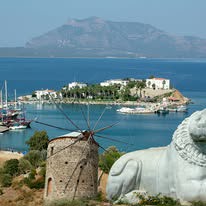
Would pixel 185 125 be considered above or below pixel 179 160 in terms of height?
above

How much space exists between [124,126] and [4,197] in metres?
39.0

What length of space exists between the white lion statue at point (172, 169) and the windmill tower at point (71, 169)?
166 cm

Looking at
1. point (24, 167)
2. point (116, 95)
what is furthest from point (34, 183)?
point (116, 95)

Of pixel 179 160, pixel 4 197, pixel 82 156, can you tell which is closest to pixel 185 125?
pixel 179 160

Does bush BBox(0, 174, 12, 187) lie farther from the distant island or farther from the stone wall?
the distant island

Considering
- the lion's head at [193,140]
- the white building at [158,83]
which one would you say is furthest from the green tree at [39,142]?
the white building at [158,83]

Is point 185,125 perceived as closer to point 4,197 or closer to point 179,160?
point 179,160

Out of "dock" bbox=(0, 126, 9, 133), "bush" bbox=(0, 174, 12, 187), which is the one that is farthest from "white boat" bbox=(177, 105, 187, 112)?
"bush" bbox=(0, 174, 12, 187)

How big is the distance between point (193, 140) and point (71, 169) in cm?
326

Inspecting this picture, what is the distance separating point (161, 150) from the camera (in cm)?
837

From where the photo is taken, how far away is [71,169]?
10.3 m

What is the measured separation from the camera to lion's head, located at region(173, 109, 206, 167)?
761 centimetres

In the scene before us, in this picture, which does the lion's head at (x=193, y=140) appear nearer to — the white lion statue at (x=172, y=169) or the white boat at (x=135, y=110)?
the white lion statue at (x=172, y=169)

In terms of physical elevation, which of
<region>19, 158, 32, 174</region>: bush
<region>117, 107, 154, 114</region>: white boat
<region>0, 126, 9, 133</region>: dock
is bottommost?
<region>0, 126, 9, 133</region>: dock
